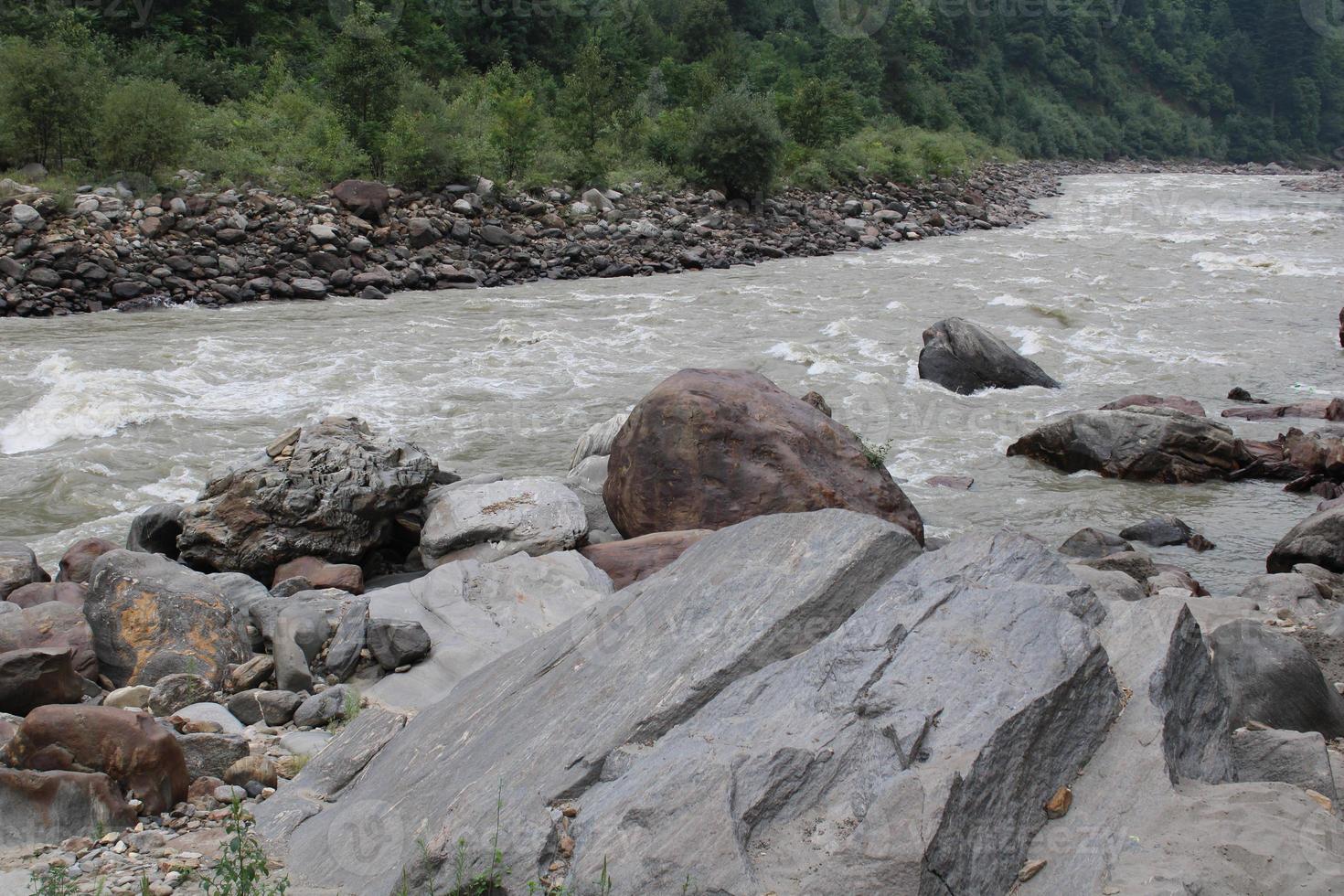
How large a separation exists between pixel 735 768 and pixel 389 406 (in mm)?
8456

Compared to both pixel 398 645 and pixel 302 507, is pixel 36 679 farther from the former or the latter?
pixel 302 507

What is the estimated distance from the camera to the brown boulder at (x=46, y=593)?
5332mm

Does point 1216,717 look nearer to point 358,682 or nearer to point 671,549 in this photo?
point 671,549

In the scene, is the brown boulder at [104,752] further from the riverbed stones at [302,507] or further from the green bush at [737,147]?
the green bush at [737,147]

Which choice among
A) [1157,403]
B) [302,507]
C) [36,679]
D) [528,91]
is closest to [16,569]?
[302,507]

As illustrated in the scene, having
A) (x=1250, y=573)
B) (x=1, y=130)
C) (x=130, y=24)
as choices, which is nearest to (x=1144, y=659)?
(x=1250, y=573)

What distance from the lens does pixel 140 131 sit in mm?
19078

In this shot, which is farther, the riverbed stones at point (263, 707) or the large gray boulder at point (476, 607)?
the large gray boulder at point (476, 607)

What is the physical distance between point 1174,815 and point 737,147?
23610 millimetres

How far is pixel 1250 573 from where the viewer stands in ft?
22.5

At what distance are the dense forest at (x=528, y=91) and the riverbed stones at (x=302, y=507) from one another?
14906mm

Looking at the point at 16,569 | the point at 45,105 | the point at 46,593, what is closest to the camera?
the point at 46,593

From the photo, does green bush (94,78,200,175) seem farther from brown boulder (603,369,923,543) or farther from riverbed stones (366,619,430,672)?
riverbed stones (366,619,430,672)

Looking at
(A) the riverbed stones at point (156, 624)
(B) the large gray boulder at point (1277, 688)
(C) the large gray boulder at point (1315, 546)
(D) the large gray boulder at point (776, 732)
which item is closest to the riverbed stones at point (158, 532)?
(A) the riverbed stones at point (156, 624)
